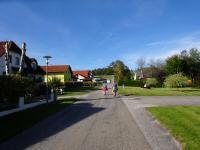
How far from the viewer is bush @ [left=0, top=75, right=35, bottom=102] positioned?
1681 centimetres

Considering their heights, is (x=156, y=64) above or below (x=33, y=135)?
above

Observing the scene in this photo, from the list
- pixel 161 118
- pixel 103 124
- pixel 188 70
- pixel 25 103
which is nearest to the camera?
pixel 103 124

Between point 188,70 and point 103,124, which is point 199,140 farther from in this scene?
point 188,70

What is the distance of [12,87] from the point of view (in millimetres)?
17484

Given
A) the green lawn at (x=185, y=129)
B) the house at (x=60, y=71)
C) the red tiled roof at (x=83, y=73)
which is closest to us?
the green lawn at (x=185, y=129)

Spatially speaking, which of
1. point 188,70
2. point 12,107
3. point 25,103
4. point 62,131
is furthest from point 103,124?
point 188,70

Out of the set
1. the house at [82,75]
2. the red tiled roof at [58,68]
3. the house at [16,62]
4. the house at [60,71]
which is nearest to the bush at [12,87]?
the house at [16,62]

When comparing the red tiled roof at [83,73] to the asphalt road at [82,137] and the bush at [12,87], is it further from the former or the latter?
the asphalt road at [82,137]

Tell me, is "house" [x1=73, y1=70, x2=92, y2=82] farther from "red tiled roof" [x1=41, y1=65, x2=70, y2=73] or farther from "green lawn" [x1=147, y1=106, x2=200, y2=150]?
"green lawn" [x1=147, y1=106, x2=200, y2=150]

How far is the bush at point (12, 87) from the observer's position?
16812mm

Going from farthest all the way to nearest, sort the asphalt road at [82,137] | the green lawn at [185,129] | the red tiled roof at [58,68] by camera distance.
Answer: the red tiled roof at [58,68]
the asphalt road at [82,137]
the green lawn at [185,129]

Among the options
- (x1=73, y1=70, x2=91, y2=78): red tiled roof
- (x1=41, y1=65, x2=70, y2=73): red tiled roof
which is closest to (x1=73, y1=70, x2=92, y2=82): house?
(x1=73, y1=70, x2=91, y2=78): red tiled roof

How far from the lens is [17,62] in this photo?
44.3m

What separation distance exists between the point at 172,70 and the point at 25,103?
211 ft
